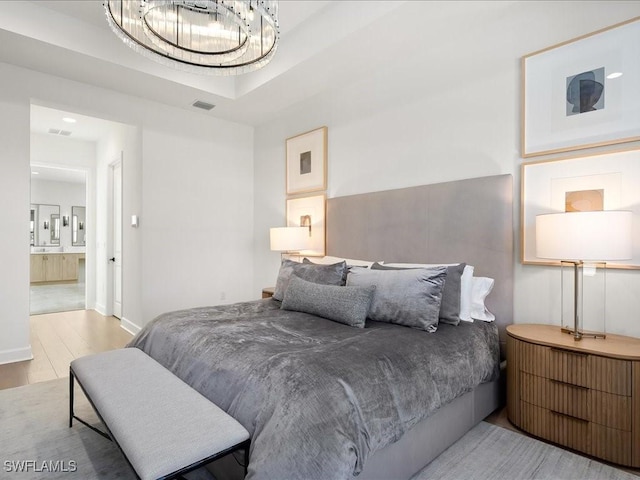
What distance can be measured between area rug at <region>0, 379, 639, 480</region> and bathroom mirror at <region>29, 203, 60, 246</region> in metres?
8.82

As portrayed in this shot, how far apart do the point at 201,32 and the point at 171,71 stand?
1.63 m

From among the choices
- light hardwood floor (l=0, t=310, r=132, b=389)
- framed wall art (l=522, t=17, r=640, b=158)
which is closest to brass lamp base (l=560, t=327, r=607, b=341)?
framed wall art (l=522, t=17, r=640, b=158)

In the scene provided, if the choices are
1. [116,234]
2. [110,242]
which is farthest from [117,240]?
[110,242]

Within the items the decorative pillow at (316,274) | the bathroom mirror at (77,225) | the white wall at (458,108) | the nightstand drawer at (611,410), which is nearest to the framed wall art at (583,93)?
the white wall at (458,108)

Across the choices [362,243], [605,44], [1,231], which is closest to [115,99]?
[1,231]

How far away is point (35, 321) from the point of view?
497 centimetres

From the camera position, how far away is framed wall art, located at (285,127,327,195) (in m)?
4.04

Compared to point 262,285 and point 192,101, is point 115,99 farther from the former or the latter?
point 262,285

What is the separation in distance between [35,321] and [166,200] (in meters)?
2.71

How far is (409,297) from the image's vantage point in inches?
89.5

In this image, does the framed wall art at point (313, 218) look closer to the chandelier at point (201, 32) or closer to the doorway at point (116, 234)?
the chandelier at point (201, 32)

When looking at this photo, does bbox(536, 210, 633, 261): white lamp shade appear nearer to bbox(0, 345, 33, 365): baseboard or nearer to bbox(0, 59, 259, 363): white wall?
bbox(0, 59, 259, 363): white wall

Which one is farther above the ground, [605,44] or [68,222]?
[605,44]

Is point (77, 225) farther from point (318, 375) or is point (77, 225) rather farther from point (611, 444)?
point (611, 444)
